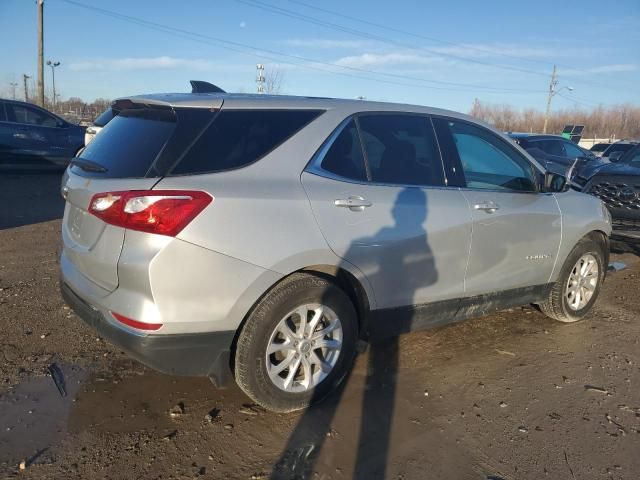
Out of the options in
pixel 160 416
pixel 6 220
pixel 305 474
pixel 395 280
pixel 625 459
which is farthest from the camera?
pixel 6 220

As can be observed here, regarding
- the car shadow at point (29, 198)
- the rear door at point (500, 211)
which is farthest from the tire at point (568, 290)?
the car shadow at point (29, 198)

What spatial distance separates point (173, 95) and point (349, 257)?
4.72 ft

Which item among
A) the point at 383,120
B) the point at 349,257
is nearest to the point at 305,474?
the point at 349,257

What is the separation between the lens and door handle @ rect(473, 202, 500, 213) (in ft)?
12.5

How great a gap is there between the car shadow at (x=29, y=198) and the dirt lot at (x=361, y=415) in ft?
13.0

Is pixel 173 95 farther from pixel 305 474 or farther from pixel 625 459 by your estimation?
pixel 625 459

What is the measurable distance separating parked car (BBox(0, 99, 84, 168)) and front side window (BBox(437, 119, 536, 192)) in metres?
11.6

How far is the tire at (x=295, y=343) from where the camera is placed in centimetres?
292

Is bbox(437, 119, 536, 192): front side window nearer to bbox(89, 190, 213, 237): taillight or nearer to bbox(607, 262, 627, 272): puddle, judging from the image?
bbox(89, 190, 213, 237): taillight

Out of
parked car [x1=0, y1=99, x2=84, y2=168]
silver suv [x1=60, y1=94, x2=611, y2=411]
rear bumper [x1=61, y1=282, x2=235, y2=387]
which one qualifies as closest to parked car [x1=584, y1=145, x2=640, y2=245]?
silver suv [x1=60, y1=94, x2=611, y2=411]

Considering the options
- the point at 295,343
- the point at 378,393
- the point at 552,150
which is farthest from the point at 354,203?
the point at 552,150

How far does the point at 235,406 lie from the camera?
3.26m

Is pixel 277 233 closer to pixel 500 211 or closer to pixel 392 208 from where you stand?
pixel 392 208

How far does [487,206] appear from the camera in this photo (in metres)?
3.85
